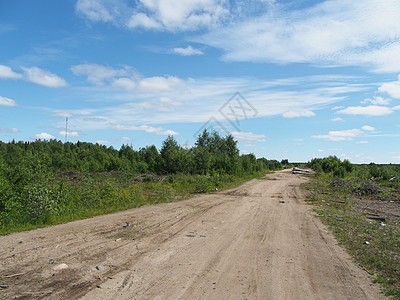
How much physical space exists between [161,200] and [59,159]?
39.6m

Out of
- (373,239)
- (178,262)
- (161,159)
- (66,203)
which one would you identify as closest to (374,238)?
(373,239)

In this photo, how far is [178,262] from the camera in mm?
5449

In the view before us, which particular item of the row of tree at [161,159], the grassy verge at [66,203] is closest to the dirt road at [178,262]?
the grassy verge at [66,203]

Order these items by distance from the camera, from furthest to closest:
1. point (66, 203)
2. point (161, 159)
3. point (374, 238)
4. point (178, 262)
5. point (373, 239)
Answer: point (161, 159) → point (66, 203) → point (374, 238) → point (373, 239) → point (178, 262)

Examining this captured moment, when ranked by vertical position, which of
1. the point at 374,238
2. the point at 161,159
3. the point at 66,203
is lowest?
the point at 374,238

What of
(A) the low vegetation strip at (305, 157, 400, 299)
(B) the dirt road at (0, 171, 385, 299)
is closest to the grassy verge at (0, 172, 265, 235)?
(B) the dirt road at (0, 171, 385, 299)

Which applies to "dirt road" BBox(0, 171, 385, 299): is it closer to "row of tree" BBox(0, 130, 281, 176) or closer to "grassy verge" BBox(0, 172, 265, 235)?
"grassy verge" BBox(0, 172, 265, 235)

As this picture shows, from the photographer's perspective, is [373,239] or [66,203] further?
[66,203]

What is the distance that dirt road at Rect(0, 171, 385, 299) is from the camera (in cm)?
421

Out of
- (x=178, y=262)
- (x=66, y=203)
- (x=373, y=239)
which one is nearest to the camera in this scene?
(x=178, y=262)

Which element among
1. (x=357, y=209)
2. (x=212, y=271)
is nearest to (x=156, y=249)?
(x=212, y=271)

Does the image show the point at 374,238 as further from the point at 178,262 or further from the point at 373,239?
the point at 178,262

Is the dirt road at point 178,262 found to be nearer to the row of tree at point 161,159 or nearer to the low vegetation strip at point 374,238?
the low vegetation strip at point 374,238

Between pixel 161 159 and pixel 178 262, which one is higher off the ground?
pixel 161 159
